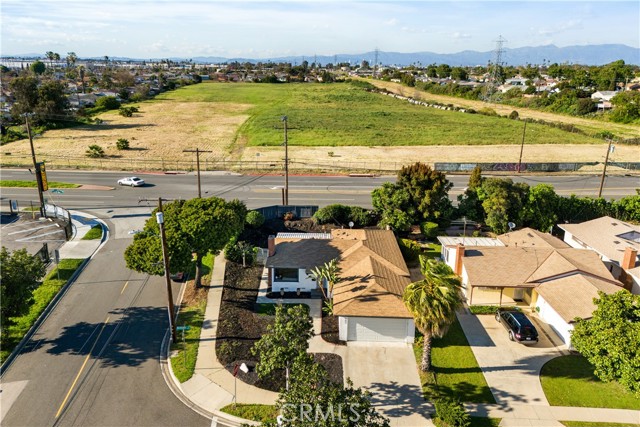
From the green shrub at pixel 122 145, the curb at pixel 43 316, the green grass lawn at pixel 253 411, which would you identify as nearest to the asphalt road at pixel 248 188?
the green shrub at pixel 122 145

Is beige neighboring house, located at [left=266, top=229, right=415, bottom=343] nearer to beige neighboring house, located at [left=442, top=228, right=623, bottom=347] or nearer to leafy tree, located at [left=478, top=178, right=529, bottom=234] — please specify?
beige neighboring house, located at [left=442, top=228, right=623, bottom=347]

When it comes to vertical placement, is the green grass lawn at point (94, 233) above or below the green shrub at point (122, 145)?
below

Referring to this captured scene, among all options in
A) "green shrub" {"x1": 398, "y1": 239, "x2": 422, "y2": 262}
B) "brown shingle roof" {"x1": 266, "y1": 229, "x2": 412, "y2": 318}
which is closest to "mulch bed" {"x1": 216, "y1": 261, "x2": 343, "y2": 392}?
"brown shingle roof" {"x1": 266, "y1": 229, "x2": 412, "y2": 318}

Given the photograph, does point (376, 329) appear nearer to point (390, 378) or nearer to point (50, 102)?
point (390, 378)

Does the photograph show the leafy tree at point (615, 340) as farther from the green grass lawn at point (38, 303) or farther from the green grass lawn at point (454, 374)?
the green grass lawn at point (38, 303)

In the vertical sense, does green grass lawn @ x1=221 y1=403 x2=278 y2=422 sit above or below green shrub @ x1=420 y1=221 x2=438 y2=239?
below
